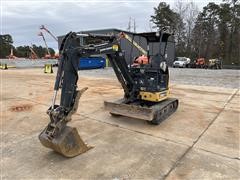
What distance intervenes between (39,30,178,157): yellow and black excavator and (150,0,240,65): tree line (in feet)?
121

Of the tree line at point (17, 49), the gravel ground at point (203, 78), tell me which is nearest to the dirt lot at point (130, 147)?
the gravel ground at point (203, 78)

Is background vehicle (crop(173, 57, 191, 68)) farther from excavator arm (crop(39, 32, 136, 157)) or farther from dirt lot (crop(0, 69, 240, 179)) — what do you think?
excavator arm (crop(39, 32, 136, 157))

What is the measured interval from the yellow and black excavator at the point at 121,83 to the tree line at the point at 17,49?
47350mm

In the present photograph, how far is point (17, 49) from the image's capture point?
53500 millimetres

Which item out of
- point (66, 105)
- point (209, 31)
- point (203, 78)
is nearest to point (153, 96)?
point (66, 105)

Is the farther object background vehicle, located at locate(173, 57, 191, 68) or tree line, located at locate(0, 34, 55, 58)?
tree line, located at locate(0, 34, 55, 58)

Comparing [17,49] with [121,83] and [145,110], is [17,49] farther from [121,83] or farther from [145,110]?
[145,110]

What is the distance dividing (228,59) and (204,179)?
1631 inches

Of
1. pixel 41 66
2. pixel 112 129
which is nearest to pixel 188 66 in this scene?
pixel 41 66

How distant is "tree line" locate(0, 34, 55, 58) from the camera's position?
50169 millimetres

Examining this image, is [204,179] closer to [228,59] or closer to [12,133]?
[12,133]

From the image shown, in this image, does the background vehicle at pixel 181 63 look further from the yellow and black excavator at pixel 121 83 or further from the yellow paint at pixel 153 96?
the yellow paint at pixel 153 96

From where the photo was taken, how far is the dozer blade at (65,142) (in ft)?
12.4

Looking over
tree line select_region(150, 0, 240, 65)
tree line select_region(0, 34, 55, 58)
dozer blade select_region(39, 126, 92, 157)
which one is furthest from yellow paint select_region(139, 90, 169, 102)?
tree line select_region(0, 34, 55, 58)
